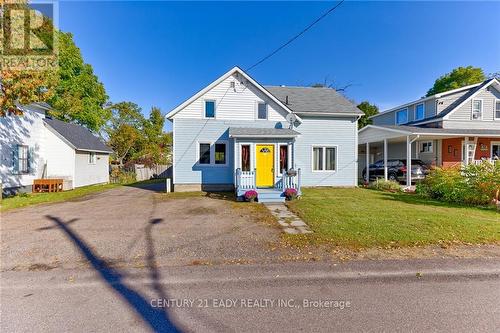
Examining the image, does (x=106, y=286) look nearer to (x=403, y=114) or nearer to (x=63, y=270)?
(x=63, y=270)

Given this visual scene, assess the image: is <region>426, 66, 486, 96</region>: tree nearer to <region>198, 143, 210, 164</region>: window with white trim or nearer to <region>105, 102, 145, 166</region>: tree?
<region>198, 143, 210, 164</region>: window with white trim

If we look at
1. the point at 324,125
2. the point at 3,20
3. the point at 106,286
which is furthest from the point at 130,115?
the point at 106,286

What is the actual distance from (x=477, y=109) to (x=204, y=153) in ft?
70.3

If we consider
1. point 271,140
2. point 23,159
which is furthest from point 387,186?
point 23,159

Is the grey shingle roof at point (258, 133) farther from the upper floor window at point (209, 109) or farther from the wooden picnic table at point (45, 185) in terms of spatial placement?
the wooden picnic table at point (45, 185)

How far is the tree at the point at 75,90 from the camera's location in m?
26.1

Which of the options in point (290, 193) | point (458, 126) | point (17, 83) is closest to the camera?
point (17, 83)

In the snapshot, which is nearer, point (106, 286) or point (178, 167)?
point (106, 286)

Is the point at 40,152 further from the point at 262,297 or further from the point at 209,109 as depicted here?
the point at 262,297

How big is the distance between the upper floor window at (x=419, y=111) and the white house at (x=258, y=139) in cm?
929

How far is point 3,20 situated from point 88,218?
9670 mm

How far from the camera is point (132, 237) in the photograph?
602 cm

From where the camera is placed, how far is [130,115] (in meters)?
37.2

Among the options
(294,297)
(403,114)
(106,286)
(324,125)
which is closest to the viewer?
(294,297)
